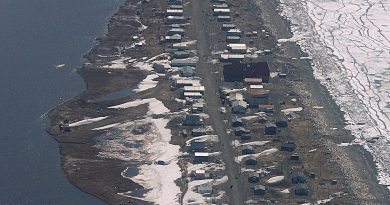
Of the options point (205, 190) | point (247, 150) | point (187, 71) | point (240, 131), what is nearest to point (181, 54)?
point (187, 71)

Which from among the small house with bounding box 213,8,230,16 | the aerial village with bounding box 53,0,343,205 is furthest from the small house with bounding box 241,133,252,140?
the small house with bounding box 213,8,230,16

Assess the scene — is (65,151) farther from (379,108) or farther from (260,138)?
(379,108)

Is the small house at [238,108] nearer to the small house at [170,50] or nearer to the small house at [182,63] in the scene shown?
the small house at [182,63]

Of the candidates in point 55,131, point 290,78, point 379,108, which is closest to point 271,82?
point 290,78

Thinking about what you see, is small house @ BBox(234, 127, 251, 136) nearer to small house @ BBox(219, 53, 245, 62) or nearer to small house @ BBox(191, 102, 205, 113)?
small house @ BBox(191, 102, 205, 113)

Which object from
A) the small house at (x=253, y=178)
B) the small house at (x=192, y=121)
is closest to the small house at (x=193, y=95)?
the small house at (x=192, y=121)
